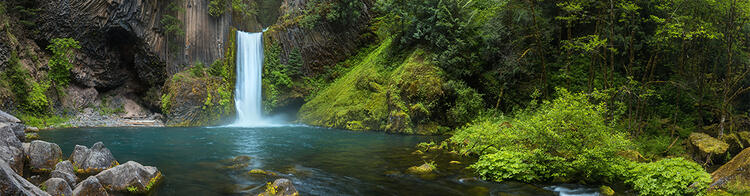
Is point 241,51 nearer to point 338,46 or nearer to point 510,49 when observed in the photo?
point 338,46

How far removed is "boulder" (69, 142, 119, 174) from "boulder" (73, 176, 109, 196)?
2.25 metres

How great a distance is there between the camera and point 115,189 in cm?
654

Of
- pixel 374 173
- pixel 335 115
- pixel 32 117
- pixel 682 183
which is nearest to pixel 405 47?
pixel 335 115

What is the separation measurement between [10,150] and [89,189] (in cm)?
205

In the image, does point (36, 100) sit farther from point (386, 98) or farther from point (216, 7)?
point (386, 98)

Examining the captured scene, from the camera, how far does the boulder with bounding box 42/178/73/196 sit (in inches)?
212

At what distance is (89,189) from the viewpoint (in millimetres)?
5695

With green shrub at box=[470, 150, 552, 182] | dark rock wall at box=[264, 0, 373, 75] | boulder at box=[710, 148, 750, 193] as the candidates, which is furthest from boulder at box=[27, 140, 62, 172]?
dark rock wall at box=[264, 0, 373, 75]

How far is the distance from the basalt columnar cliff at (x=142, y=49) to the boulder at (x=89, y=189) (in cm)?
1643

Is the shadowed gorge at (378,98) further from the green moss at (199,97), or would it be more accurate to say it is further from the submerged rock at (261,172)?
the submerged rock at (261,172)

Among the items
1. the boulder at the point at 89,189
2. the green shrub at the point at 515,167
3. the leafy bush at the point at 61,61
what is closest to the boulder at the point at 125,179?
the boulder at the point at 89,189

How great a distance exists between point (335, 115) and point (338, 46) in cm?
821

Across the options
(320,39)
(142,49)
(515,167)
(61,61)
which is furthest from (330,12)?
(515,167)

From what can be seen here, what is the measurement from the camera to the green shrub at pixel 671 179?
640cm
